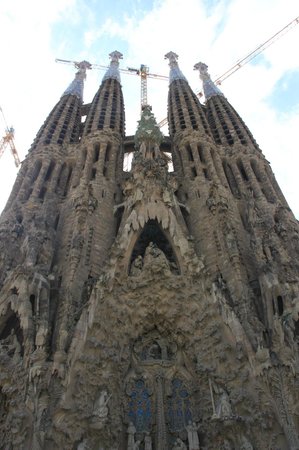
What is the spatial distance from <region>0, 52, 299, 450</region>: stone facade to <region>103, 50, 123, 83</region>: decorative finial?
623 inches

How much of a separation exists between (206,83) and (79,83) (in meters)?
10.2

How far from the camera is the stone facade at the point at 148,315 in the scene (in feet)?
34.4

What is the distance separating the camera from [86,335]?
38.2 ft

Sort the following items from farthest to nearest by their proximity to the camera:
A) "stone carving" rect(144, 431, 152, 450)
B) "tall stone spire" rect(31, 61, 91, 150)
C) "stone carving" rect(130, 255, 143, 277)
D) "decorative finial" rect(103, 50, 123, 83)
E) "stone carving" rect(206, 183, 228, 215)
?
"decorative finial" rect(103, 50, 123, 83)
"tall stone spire" rect(31, 61, 91, 150)
"stone carving" rect(206, 183, 228, 215)
"stone carving" rect(130, 255, 143, 277)
"stone carving" rect(144, 431, 152, 450)

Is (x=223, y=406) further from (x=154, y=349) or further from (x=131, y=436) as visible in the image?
(x=154, y=349)

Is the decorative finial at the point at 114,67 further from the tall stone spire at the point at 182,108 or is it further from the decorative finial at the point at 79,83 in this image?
the tall stone spire at the point at 182,108

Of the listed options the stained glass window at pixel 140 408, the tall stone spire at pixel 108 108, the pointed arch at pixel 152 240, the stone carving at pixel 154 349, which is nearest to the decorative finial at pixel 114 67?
the tall stone spire at pixel 108 108

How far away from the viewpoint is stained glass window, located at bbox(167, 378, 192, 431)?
1196 centimetres

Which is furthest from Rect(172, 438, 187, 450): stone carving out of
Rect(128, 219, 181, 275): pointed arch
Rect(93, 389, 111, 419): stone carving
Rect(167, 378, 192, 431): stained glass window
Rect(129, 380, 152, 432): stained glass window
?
Rect(128, 219, 181, 275): pointed arch

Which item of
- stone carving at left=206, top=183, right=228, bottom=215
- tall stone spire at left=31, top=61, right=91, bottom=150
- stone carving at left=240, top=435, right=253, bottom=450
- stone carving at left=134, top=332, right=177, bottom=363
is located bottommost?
stone carving at left=240, top=435, right=253, bottom=450

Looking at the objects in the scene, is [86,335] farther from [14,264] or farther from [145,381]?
[14,264]

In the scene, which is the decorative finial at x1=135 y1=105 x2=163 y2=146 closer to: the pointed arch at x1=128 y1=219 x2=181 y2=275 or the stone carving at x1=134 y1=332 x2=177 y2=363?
the pointed arch at x1=128 y1=219 x2=181 y2=275

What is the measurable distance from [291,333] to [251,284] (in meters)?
3.25

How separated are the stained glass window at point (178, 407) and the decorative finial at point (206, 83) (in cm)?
2347
